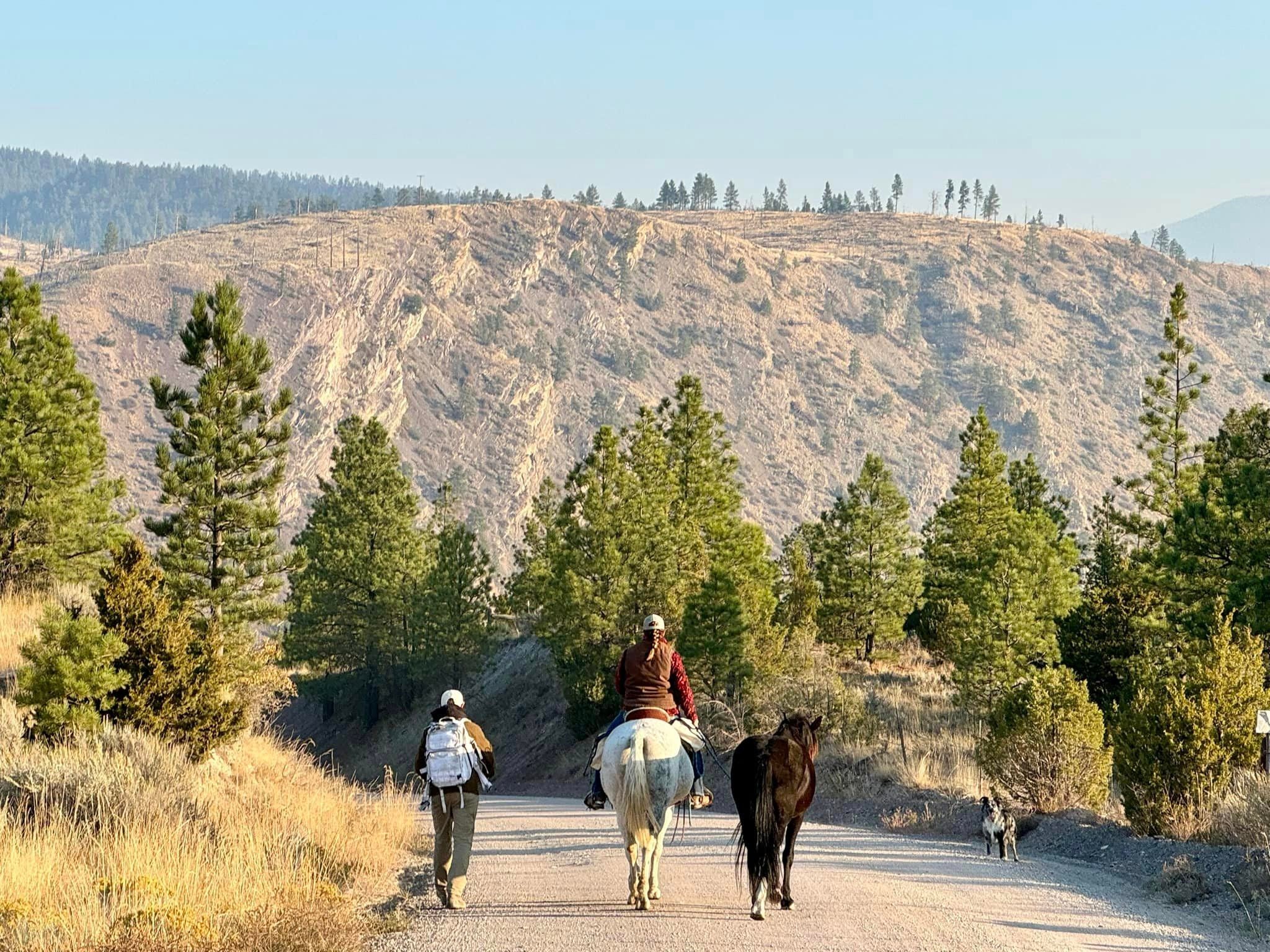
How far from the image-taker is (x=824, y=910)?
12.4 m

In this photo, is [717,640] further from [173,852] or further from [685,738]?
[173,852]

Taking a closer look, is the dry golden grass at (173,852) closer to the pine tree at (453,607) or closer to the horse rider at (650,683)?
the horse rider at (650,683)

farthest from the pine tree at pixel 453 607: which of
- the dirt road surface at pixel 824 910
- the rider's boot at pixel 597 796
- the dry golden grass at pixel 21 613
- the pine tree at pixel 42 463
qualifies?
the rider's boot at pixel 597 796

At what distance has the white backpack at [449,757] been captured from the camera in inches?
522

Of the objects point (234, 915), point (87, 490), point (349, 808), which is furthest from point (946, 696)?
point (234, 915)

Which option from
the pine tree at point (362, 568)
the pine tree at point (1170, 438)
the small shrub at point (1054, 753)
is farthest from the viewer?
the pine tree at point (362, 568)

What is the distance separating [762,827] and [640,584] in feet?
155

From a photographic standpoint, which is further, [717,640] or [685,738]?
[717,640]

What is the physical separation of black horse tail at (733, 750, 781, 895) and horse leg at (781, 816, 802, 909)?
13 cm

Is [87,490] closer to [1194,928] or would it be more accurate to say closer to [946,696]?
[946,696]

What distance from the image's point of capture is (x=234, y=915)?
1103 cm

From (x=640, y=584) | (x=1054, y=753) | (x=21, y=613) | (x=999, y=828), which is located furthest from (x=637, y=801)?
(x=640, y=584)

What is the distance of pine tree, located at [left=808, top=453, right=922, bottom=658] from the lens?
6262 cm

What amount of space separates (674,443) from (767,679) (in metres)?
22.2
